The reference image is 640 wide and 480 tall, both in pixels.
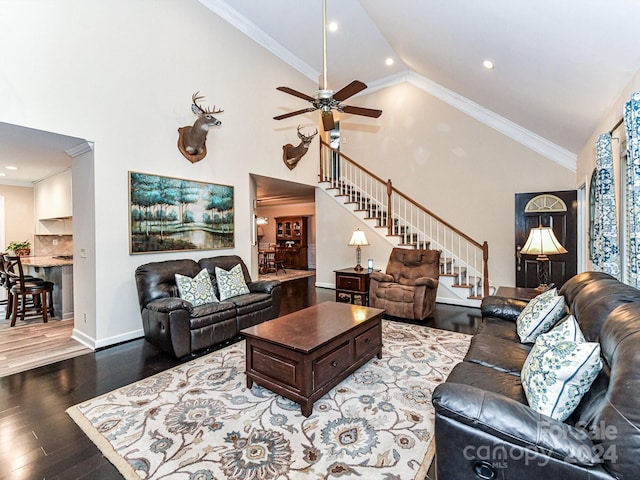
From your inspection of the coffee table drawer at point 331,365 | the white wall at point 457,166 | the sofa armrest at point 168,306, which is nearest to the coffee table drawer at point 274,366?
the coffee table drawer at point 331,365

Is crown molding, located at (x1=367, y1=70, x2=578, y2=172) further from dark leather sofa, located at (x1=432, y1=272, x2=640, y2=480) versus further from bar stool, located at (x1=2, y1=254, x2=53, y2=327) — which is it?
bar stool, located at (x1=2, y1=254, x2=53, y2=327)

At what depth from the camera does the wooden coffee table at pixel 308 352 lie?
2.32 m

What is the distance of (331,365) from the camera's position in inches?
100

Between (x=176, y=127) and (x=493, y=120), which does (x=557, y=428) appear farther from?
(x=493, y=120)

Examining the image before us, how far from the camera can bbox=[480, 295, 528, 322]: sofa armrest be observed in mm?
3000

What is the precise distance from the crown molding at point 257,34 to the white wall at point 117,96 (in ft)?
0.47

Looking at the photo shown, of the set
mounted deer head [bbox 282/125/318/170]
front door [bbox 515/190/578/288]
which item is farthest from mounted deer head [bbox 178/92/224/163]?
front door [bbox 515/190/578/288]

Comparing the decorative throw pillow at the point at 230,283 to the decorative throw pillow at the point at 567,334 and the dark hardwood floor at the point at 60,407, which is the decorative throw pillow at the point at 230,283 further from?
the decorative throw pillow at the point at 567,334

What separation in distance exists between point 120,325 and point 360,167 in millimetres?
5626

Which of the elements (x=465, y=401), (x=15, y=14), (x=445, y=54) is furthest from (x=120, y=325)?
(x=445, y=54)

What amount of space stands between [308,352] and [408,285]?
302 cm

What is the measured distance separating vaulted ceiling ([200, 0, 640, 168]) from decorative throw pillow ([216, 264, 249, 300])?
4168mm

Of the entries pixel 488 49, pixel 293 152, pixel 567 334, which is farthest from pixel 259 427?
pixel 293 152

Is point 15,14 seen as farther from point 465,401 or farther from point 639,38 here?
point 639,38
